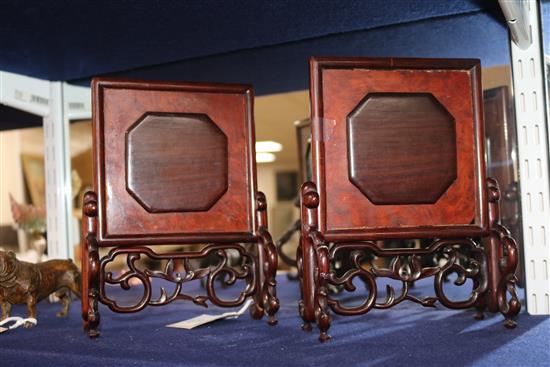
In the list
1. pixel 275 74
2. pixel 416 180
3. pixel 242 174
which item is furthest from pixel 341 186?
pixel 275 74

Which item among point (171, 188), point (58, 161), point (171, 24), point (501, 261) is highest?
point (171, 24)

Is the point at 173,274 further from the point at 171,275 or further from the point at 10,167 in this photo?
the point at 10,167

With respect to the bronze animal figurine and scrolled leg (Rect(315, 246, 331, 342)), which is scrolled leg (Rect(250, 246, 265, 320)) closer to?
scrolled leg (Rect(315, 246, 331, 342))

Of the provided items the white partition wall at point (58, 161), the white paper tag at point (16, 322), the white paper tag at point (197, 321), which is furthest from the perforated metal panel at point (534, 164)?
the white partition wall at point (58, 161)

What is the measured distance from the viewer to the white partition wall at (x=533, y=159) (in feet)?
3.65

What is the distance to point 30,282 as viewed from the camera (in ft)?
3.91

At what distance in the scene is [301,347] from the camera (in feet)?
2.84

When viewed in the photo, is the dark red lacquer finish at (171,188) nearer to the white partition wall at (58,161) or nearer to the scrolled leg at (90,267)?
the scrolled leg at (90,267)

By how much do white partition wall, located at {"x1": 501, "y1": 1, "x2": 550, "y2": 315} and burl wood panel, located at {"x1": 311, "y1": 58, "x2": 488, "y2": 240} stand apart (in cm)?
18

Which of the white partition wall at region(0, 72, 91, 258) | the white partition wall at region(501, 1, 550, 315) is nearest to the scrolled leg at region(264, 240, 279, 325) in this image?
the white partition wall at region(501, 1, 550, 315)

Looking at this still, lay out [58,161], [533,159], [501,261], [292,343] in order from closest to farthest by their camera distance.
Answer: [292,343], [501,261], [533,159], [58,161]

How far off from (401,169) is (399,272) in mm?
174

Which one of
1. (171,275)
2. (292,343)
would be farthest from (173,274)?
(292,343)

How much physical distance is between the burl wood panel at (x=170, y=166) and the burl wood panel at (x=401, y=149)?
242mm
